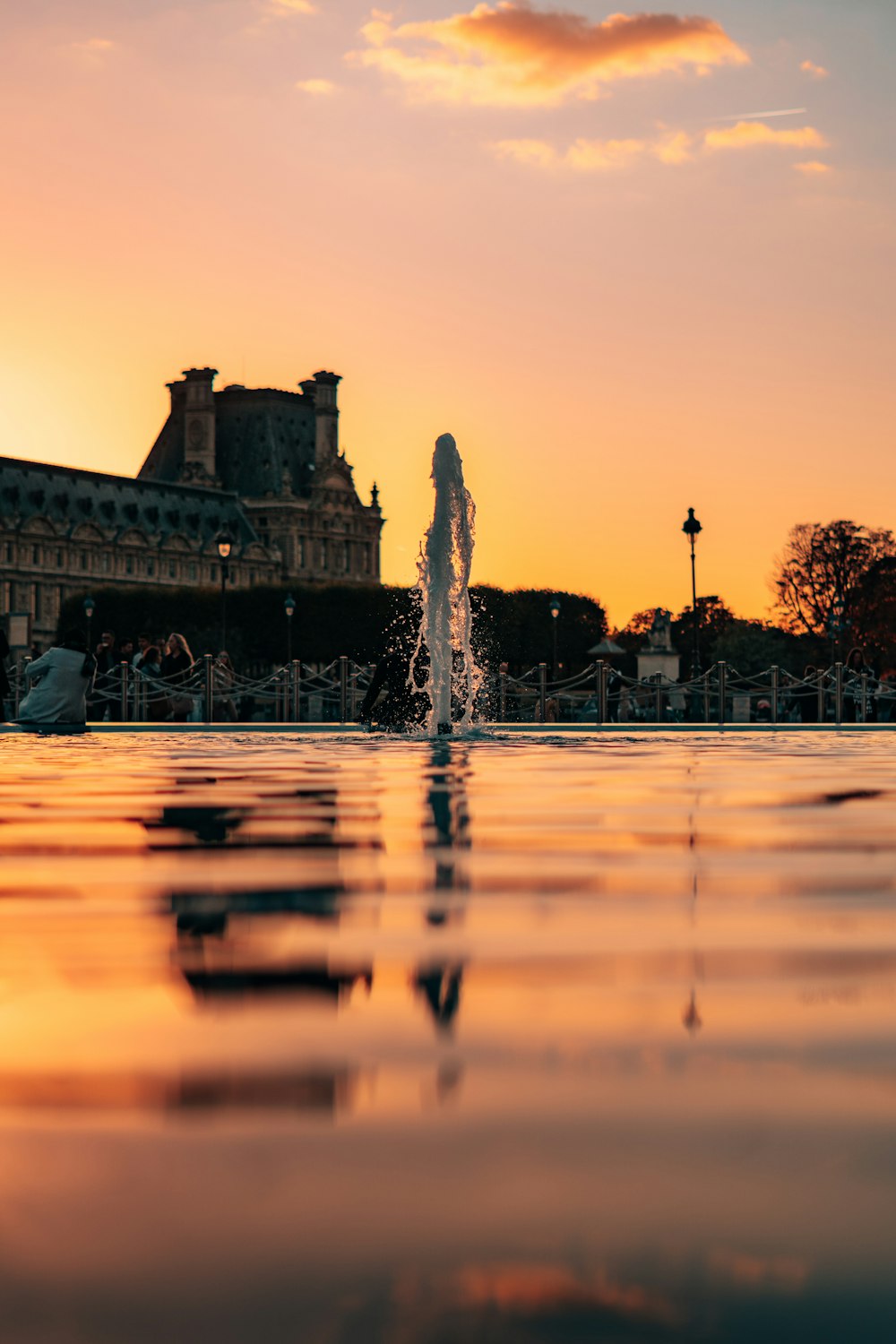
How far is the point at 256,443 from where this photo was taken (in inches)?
6447

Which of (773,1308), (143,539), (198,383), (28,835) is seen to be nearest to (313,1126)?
(773,1308)

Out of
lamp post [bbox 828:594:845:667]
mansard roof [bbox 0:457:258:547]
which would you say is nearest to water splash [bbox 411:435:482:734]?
lamp post [bbox 828:594:845:667]

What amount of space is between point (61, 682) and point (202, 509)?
437ft

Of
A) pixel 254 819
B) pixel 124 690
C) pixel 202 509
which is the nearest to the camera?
pixel 254 819

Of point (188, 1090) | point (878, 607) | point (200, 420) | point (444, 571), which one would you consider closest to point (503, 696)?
point (444, 571)

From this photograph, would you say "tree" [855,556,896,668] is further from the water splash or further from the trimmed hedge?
the water splash

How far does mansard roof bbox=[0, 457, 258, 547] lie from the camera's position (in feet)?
451

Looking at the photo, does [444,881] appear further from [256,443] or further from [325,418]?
[325,418]

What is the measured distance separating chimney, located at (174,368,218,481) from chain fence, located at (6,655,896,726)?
11904cm

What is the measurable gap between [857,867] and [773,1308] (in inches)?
200

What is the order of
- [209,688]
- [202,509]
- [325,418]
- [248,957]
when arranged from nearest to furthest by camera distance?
[248,957], [209,688], [202,509], [325,418]

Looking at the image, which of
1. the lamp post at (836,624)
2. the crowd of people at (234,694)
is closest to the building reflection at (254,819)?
the crowd of people at (234,694)

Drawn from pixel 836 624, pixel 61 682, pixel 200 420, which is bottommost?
pixel 61 682

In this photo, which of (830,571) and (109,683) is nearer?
(109,683)
